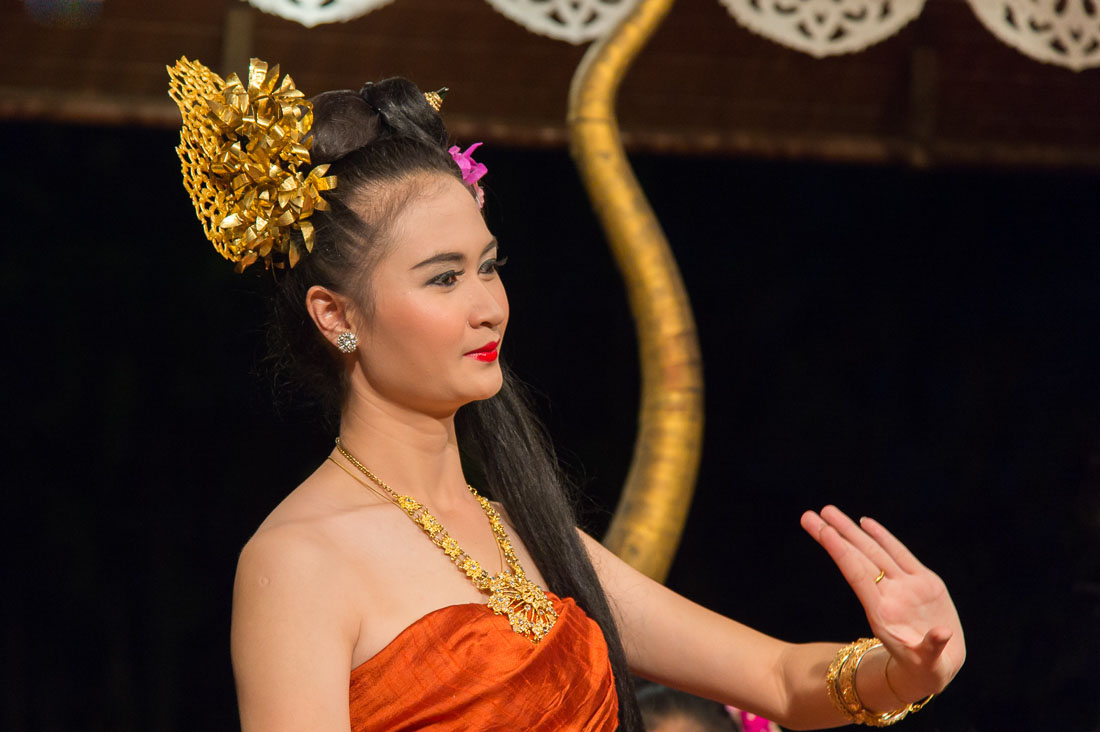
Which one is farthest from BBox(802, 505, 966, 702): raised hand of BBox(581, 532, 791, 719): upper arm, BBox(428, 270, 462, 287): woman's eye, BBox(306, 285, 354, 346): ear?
BBox(306, 285, 354, 346): ear

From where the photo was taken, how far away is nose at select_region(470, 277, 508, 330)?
1.49 meters

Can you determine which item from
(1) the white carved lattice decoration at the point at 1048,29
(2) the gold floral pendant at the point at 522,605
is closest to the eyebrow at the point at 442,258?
(2) the gold floral pendant at the point at 522,605

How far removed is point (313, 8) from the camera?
2.04 meters

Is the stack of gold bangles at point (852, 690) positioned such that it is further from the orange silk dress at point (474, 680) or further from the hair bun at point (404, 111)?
the hair bun at point (404, 111)

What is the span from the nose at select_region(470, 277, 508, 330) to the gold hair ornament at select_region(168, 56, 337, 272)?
0.69ft

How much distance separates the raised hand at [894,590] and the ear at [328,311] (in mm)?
585

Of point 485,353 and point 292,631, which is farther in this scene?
point 485,353

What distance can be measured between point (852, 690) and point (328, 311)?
2.53 feet

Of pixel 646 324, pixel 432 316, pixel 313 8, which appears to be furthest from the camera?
pixel 646 324

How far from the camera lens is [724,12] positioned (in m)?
2.90

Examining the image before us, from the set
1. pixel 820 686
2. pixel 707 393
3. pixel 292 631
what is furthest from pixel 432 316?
pixel 707 393

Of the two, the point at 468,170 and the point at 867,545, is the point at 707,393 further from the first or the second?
the point at 867,545

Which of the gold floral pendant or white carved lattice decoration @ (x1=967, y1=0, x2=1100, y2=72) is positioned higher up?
white carved lattice decoration @ (x1=967, y1=0, x2=1100, y2=72)

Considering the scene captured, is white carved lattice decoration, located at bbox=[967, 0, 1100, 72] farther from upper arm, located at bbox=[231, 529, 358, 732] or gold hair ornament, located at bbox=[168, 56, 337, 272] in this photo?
upper arm, located at bbox=[231, 529, 358, 732]
